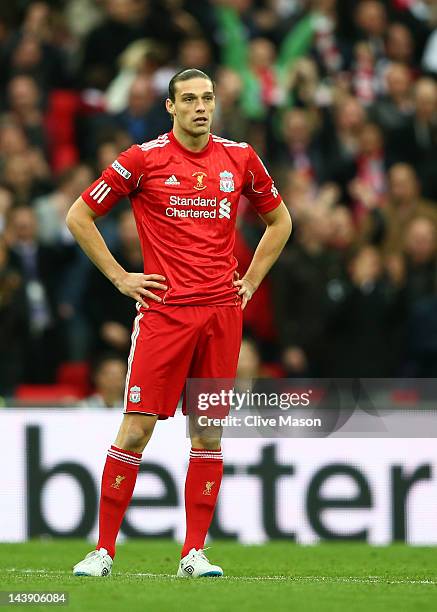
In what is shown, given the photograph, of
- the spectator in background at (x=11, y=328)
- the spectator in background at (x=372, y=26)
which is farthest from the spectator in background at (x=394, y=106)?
the spectator in background at (x=11, y=328)

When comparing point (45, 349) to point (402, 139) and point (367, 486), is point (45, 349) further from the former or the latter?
point (402, 139)

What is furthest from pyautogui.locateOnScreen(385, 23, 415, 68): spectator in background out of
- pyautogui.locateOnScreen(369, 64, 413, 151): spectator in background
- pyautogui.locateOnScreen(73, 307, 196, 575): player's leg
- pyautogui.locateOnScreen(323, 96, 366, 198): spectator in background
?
pyautogui.locateOnScreen(73, 307, 196, 575): player's leg

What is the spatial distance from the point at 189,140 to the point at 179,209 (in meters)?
0.40

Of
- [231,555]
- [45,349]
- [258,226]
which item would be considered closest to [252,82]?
[258,226]

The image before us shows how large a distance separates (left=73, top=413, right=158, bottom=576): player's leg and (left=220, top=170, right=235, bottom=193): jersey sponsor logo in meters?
1.28

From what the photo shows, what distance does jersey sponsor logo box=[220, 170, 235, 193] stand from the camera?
8.48 m

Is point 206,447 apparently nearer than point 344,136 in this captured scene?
Yes

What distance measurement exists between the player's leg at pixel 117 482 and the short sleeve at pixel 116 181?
115 cm

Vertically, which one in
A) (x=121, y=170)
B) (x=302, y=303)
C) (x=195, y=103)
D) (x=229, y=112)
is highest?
(x=229, y=112)

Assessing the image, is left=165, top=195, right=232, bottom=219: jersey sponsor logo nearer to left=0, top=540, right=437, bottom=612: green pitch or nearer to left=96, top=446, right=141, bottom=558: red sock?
left=96, top=446, right=141, bottom=558: red sock

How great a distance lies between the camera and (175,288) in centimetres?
837

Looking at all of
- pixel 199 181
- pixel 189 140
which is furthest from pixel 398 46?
pixel 199 181

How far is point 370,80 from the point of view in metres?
17.0

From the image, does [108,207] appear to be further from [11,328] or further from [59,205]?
[59,205]
